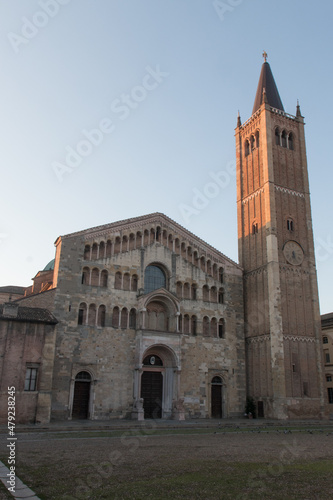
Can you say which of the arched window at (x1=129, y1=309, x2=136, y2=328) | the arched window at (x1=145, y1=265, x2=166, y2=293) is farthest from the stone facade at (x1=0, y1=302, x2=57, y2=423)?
the arched window at (x1=145, y1=265, x2=166, y2=293)

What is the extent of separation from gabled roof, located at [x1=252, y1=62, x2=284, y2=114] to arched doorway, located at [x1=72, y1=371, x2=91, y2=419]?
1161 inches

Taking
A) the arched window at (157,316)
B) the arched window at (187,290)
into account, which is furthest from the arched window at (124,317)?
the arched window at (187,290)

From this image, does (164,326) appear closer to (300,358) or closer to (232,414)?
(232,414)

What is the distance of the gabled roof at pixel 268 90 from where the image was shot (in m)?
42.2

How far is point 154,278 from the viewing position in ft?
114

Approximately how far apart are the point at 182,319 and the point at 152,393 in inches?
237

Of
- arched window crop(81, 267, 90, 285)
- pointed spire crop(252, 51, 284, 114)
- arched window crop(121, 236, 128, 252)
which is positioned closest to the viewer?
arched window crop(81, 267, 90, 285)

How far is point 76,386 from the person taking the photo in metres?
29.4

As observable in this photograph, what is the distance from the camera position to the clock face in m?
36.7

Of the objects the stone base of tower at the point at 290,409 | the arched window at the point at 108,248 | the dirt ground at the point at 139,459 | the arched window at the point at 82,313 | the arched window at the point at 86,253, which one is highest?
the arched window at the point at 108,248

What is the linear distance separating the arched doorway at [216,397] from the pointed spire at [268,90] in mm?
25936

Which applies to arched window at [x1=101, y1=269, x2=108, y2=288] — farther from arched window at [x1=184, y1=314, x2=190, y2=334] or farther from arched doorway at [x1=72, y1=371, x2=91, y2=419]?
arched window at [x1=184, y1=314, x2=190, y2=334]

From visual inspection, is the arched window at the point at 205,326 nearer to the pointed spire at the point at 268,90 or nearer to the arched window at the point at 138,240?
the arched window at the point at 138,240

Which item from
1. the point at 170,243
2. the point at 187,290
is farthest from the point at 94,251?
the point at 187,290
